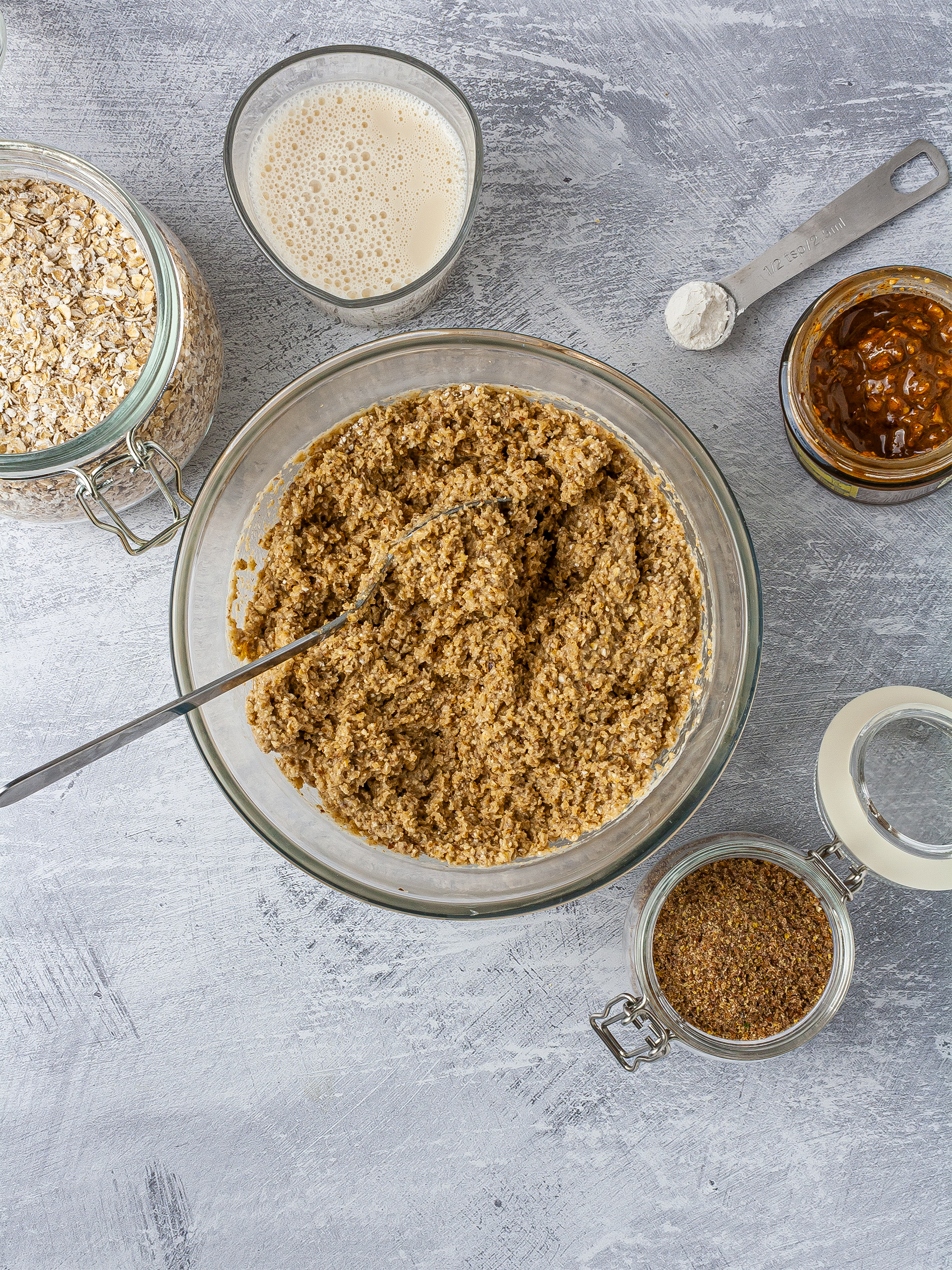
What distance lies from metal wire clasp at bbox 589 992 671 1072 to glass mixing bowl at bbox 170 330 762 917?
33 cm

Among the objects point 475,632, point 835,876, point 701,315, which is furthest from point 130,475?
point 835,876

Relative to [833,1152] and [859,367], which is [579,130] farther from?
[833,1152]

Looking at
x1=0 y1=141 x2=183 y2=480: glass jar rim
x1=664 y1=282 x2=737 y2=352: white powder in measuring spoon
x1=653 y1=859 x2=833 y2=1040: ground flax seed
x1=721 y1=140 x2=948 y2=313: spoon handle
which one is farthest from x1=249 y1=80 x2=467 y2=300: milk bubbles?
x1=653 y1=859 x2=833 y2=1040: ground flax seed

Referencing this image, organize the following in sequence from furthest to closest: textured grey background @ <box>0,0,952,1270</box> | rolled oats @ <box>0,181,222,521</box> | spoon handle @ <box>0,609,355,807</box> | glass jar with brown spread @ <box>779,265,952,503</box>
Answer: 1. textured grey background @ <box>0,0,952,1270</box>
2. glass jar with brown spread @ <box>779,265,952,503</box>
3. rolled oats @ <box>0,181,222,521</box>
4. spoon handle @ <box>0,609,355,807</box>

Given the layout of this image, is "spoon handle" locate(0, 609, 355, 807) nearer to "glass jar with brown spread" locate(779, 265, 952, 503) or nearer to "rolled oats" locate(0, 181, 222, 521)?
"rolled oats" locate(0, 181, 222, 521)

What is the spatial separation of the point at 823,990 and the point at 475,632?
873 mm

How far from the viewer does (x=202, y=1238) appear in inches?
65.0

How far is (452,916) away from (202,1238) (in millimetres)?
897

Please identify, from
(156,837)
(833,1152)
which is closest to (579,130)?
(156,837)

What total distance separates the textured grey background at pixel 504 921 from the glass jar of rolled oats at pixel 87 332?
21 cm

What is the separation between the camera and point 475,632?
1.30m

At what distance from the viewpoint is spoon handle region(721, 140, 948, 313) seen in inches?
60.0

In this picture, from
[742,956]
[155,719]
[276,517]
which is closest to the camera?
[155,719]

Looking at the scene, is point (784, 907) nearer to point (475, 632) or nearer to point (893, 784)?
point (893, 784)
